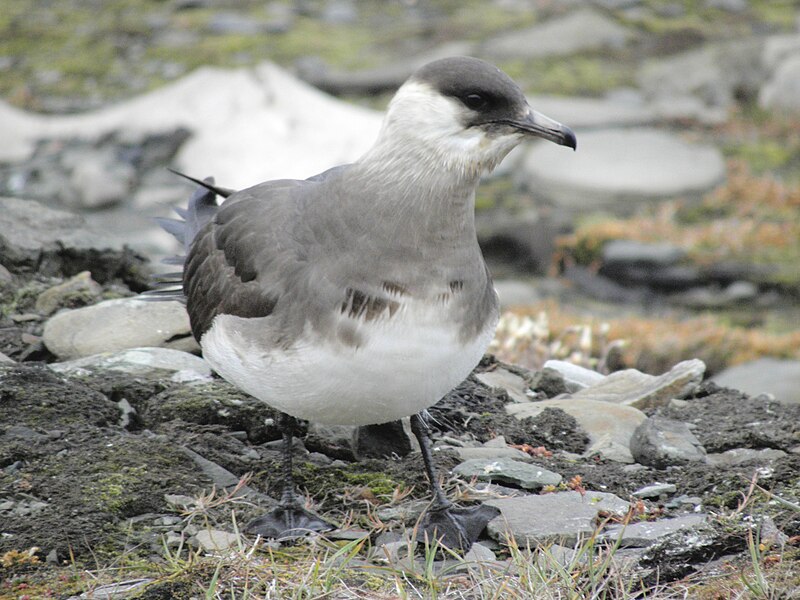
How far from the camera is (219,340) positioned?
13.4ft

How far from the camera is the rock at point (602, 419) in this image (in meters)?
4.66

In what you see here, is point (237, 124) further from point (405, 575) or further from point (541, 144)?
point (405, 575)

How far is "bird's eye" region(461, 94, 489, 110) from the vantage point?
361 cm

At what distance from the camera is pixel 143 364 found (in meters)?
4.90

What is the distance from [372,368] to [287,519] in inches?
28.9

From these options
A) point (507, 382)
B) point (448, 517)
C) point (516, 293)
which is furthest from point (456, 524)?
point (516, 293)

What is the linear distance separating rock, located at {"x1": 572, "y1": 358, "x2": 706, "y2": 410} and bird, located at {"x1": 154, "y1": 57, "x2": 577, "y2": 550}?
148 cm

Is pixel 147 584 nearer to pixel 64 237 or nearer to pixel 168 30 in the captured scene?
pixel 64 237

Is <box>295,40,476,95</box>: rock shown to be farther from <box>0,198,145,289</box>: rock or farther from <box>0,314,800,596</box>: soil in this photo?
<box>0,314,800,596</box>: soil

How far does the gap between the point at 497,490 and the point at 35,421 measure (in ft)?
5.83

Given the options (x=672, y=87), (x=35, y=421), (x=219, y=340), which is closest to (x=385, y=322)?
(x=219, y=340)

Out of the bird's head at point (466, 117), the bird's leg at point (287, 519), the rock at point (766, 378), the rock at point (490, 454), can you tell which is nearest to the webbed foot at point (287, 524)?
the bird's leg at point (287, 519)

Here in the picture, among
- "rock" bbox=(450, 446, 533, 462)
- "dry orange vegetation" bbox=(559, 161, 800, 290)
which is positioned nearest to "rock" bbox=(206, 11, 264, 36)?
"dry orange vegetation" bbox=(559, 161, 800, 290)

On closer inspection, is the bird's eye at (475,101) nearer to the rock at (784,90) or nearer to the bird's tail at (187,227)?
the bird's tail at (187,227)
